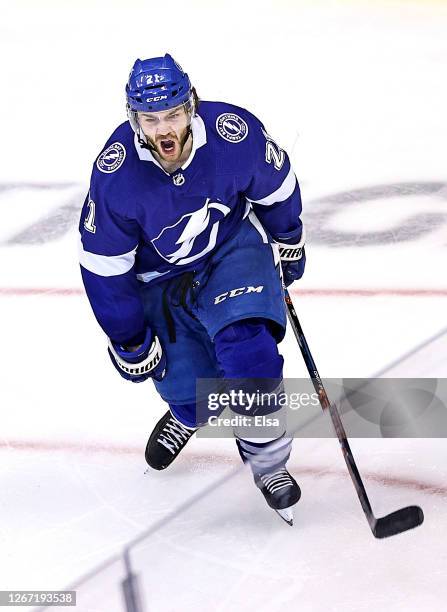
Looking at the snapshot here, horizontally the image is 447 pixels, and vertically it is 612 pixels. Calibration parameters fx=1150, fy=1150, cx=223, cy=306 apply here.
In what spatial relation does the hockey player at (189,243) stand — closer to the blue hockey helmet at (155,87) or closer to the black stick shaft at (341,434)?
the blue hockey helmet at (155,87)

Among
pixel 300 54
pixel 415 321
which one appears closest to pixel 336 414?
pixel 415 321

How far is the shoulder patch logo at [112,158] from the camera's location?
2.27m

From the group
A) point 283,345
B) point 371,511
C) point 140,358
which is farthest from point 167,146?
point 283,345

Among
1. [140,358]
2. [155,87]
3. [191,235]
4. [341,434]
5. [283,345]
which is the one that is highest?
[155,87]

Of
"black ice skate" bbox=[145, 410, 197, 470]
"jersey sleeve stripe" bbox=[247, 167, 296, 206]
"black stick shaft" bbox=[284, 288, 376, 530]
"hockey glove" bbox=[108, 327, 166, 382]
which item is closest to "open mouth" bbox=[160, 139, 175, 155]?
"jersey sleeve stripe" bbox=[247, 167, 296, 206]

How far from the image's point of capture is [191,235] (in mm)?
2355

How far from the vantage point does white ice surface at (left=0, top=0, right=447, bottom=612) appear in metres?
2.29

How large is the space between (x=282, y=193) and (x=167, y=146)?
34cm

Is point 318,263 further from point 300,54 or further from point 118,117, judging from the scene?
point 300,54

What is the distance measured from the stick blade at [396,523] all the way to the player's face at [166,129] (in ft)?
2.76

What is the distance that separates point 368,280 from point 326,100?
137 centimetres

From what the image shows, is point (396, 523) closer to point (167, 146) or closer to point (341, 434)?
point (341, 434)

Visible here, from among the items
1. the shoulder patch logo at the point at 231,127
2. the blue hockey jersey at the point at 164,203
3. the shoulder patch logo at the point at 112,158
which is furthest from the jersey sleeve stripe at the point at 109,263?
the shoulder patch logo at the point at 231,127

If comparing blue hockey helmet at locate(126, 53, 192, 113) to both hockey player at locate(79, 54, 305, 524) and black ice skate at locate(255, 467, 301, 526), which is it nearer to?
hockey player at locate(79, 54, 305, 524)
